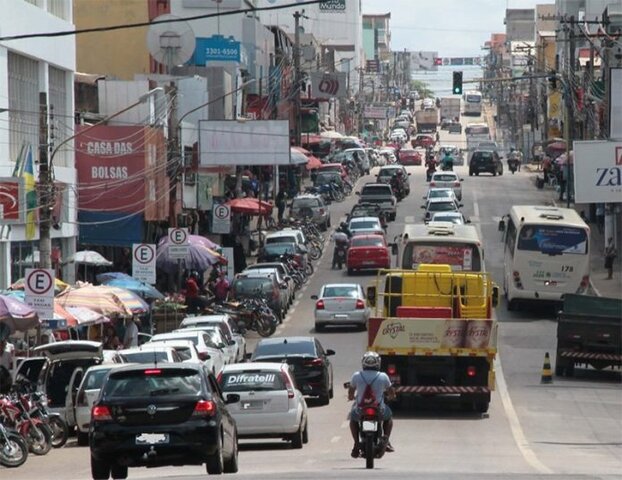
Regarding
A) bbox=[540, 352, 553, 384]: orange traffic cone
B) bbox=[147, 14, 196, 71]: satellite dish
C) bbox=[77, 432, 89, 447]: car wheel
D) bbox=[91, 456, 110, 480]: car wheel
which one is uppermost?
bbox=[147, 14, 196, 71]: satellite dish

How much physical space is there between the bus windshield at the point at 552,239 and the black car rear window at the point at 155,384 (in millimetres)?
33542

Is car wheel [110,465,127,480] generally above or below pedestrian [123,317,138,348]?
above

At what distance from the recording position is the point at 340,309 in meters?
50.7

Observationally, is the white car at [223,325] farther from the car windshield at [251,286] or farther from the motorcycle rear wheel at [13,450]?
the motorcycle rear wheel at [13,450]

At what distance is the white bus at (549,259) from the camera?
52.4 m

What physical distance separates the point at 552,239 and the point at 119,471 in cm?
3376

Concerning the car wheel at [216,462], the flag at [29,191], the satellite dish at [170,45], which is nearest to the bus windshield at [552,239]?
the flag at [29,191]

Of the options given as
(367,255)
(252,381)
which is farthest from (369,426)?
Answer: (367,255)

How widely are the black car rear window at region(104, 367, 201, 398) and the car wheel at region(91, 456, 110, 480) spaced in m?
0.80

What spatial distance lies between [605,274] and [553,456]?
40.5 meters

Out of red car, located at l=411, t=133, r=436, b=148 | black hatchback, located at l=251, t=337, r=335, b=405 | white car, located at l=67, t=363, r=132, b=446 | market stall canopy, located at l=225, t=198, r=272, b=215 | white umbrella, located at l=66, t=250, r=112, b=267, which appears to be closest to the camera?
white car, located at l=67, t=363, r=132, b=446

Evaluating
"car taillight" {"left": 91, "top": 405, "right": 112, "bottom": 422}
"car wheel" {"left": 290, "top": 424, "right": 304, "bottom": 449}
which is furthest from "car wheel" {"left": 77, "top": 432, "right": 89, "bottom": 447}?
"car taillight" {"left": 91, "top": 405, "right": 112, "bottom": 422}

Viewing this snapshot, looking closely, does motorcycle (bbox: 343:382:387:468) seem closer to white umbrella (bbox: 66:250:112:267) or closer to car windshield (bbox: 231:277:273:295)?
white umbrella (bbox: 66:250:112:267)

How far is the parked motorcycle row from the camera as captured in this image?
26.0m
